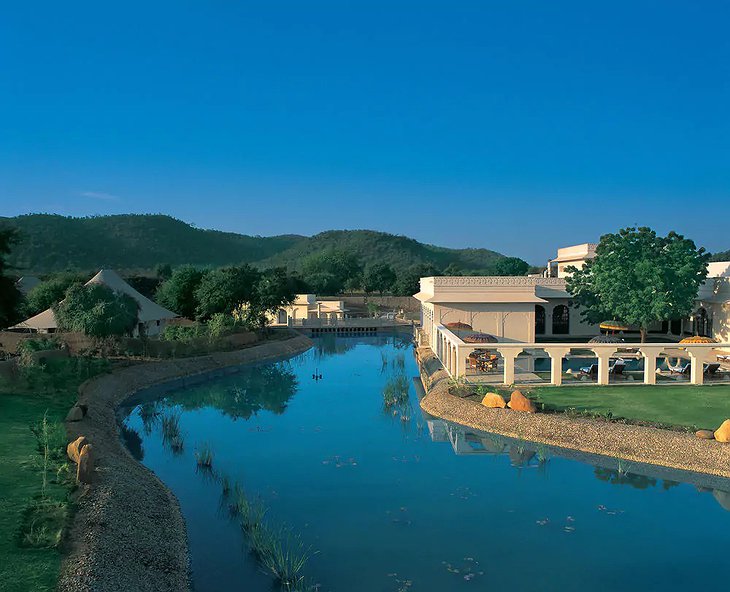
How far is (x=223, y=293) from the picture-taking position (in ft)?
119

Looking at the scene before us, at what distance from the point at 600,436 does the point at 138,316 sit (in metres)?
23.3

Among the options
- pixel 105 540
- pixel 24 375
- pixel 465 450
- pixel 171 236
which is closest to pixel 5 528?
pixel 105 540

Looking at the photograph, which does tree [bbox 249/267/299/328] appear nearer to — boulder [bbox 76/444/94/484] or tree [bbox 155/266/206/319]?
tree [bbox 155/266/206/319]

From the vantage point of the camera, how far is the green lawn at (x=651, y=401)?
1497 centimetres

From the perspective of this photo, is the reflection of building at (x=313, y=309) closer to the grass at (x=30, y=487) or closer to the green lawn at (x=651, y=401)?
the grass at (x=30, y=487)

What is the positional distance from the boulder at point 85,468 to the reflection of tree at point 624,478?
32.4ft

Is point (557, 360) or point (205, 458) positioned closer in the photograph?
point (205, 458)

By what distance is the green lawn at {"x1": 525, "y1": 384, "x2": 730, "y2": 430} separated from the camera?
14970 millimetres

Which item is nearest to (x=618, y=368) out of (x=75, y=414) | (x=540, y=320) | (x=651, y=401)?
(x=651, y=401)

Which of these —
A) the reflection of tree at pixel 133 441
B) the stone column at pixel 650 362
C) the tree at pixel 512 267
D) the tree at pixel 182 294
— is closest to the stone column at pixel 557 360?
the stone column at pixel 650 362

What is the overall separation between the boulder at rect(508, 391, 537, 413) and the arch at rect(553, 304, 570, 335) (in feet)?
69.9

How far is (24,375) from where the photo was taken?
19344 millimetres

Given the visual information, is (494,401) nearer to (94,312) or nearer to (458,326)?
(458,326)

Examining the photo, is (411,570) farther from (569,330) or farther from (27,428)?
(569,330)
